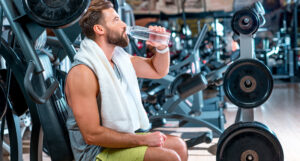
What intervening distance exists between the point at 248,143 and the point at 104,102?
3.13ft

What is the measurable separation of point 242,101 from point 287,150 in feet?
3.38

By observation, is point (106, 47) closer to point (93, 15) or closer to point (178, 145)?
point (93, 15)

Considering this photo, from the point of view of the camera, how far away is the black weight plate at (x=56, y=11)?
1.19 meters

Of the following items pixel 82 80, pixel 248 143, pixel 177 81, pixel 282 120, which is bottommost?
pixel 282 120

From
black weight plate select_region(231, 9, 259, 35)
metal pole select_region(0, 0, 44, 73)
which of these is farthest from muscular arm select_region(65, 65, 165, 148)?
black weight plate select_region(231, 9, 259, 35)

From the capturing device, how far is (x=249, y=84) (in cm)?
208

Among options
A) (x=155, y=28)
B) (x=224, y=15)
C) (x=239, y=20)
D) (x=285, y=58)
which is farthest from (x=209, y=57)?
(x=155, y=28)

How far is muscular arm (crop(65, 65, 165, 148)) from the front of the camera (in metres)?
1.30

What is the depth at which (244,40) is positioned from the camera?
2.14m

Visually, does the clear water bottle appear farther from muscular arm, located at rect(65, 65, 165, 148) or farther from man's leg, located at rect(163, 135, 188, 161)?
man's leg, located at rect(163, 135, 188, 161)

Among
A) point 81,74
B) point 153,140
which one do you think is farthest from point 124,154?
point 81,74

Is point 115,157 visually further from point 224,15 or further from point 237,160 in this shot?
point 224,15

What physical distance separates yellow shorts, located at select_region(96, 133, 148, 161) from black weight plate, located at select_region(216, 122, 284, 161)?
73 cm

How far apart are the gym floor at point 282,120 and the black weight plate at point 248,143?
83cm
